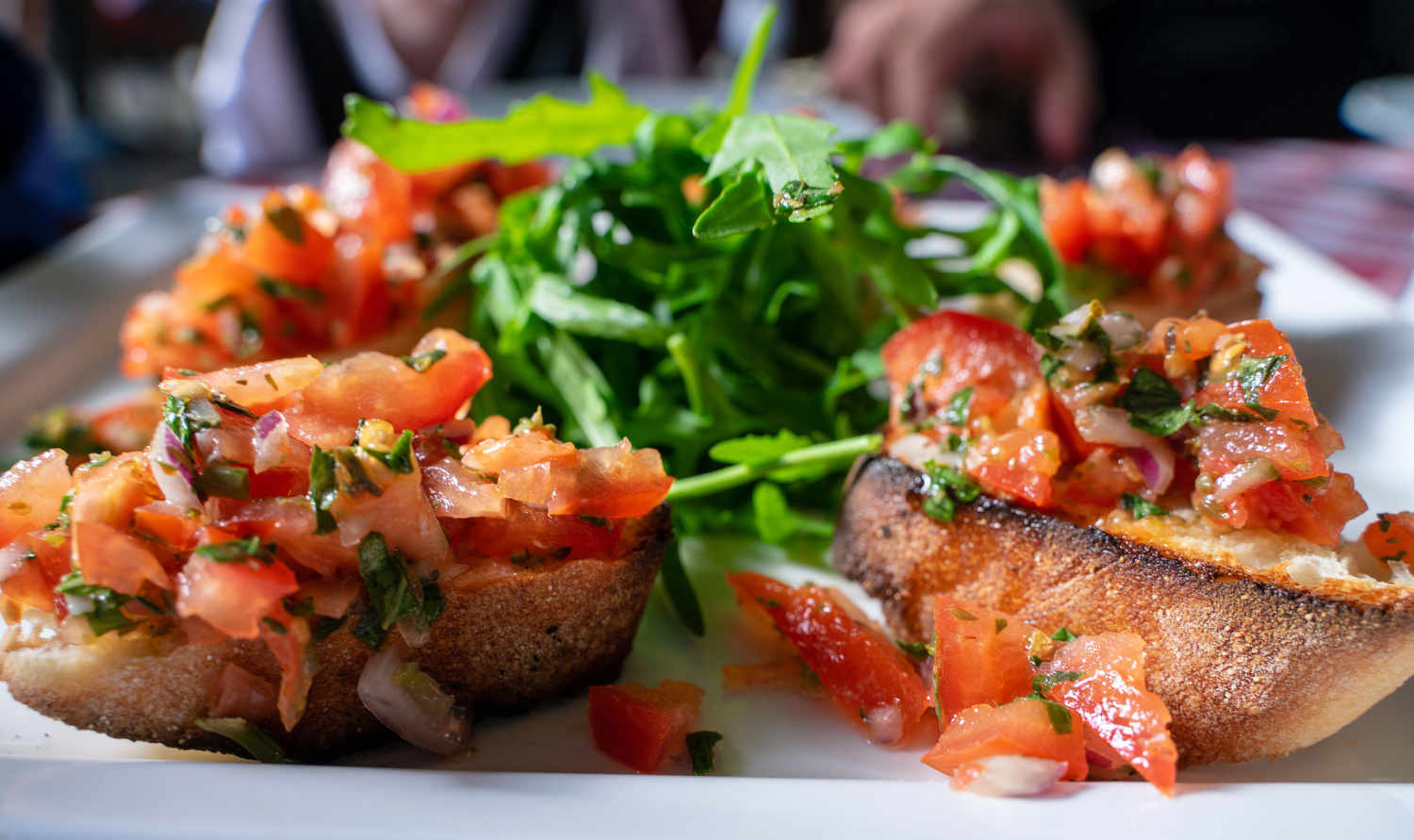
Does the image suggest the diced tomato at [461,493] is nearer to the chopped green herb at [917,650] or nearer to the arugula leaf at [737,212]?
the arugula leaf at [737,212]

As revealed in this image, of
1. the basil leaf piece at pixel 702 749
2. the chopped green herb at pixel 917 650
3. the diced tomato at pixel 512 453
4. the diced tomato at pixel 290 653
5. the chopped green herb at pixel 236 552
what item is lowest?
the chopped green herb at pixel 917 650

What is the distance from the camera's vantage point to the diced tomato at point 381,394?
1.30m

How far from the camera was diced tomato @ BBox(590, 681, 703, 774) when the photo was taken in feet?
4.34

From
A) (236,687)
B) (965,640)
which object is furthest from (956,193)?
(236,687)

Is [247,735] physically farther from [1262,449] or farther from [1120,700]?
[1262,449]

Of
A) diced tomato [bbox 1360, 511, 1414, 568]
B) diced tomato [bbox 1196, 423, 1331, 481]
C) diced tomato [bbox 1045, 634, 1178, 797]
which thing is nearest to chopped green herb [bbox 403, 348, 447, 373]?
diced tomato [bbox 1045, 634, 1178, 797]

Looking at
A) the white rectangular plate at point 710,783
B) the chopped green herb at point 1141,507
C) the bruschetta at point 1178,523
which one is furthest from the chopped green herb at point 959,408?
the white rectangular plate at point 710,783

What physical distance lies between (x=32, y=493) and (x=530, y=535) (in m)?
0.68

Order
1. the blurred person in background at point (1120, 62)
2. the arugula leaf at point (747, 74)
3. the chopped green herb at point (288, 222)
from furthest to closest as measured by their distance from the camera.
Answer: the blurred person in background at point (1120, 62) < the chopped green herb at point (288, 222) < the arugula leaf at point (747, 74)

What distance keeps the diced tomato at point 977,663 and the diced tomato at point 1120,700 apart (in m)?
0.05

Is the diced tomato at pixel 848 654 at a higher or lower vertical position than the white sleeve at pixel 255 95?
higher

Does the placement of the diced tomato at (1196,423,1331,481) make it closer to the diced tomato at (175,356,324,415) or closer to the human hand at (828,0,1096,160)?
the diced tomato at (175,356,324,415)

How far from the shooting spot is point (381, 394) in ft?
4.48

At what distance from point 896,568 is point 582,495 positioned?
2.21 feet
